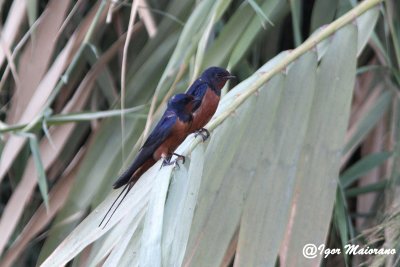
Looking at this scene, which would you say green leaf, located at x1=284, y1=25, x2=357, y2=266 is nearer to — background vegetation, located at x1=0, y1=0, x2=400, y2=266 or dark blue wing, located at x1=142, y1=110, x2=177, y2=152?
background vegetation, located at x1=0, y1=0, x2=400, y2=266

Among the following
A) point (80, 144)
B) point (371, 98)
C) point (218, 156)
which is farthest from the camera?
point (80, 144)

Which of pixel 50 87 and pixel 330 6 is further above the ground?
pixel 330 6

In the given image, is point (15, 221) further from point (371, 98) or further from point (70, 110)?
point (371, 98)

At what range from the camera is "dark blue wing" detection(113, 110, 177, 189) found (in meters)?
1.34

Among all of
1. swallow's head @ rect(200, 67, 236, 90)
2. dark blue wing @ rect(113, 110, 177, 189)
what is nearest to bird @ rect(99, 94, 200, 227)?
dark blue wing @ rect(113, 110, 177, 189)

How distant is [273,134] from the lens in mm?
1355

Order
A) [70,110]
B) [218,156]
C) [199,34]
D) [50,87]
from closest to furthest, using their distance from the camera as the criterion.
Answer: [218,156] → [199,34] → [50,87] → [70,110]

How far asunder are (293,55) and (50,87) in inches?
31.2

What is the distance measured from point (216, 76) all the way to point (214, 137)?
49 centimetres

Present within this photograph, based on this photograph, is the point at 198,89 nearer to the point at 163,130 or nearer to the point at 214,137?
the point at 163,130

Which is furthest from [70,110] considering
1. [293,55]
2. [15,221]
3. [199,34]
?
[293,55]

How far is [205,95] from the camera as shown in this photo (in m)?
1.62

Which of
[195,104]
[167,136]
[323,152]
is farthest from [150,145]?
[323,152]

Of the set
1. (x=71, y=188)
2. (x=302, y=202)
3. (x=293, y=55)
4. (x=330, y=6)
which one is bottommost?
(x=302, y=202)
